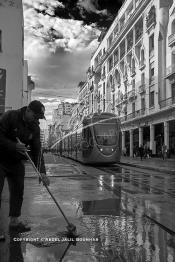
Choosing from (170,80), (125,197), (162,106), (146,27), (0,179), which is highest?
(146,27)

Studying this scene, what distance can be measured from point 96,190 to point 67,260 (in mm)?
6836

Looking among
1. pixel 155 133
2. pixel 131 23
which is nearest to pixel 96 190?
pixel 155 133

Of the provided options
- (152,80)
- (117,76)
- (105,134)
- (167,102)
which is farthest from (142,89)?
(105,134)

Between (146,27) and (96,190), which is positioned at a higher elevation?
(146,27)

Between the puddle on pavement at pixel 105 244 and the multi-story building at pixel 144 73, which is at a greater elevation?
the multi-story building at pixel 144 73

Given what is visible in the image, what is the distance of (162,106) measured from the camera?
39.5 m

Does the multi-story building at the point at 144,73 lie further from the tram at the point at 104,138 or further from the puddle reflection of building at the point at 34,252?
the puddle reflection of building at the point at 34,252

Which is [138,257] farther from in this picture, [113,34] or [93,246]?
[113,34]

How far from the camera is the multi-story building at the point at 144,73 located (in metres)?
38.7

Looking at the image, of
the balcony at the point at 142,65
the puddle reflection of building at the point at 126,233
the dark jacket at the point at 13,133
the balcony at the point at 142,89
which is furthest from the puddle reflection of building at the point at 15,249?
the balcony at the point at 142,65

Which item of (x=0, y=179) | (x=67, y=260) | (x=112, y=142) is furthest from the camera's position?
(x=112, y=142)

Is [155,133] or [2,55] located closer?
[2,55]

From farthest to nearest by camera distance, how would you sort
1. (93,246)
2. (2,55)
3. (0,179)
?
(2,55)
(0,179)
(93,246)

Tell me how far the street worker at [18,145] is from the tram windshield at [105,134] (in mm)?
19212
